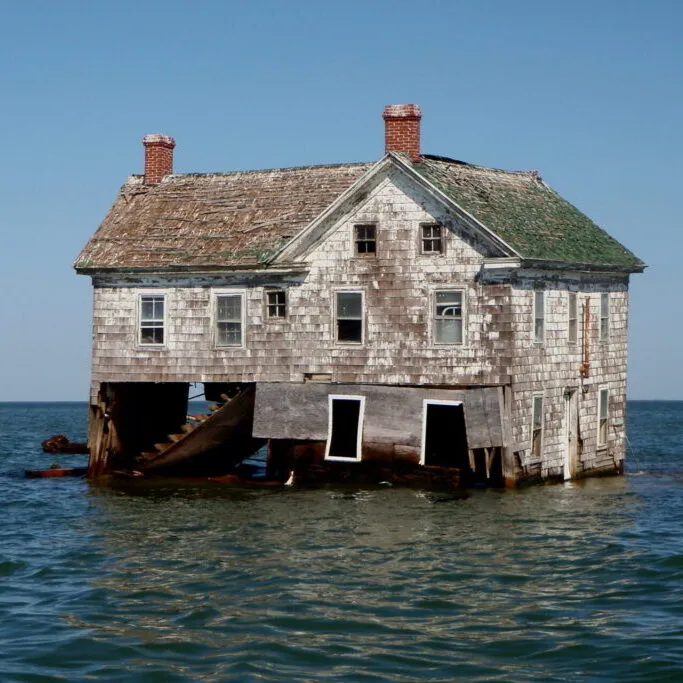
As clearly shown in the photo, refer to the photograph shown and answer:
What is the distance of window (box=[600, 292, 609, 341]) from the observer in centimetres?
3744

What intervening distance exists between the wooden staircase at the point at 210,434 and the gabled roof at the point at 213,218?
12.4 ft

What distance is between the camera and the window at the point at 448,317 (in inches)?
1304

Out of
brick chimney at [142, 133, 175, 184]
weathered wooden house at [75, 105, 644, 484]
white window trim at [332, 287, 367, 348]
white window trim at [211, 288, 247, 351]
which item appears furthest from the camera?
brick chimney at [142, 133, 175, 184]

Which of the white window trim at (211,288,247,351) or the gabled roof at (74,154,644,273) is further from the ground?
the gabled roof at (74,154,644,273)

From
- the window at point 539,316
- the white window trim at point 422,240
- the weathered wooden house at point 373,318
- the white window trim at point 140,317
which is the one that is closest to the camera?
the weathered wooden house at point 373,318

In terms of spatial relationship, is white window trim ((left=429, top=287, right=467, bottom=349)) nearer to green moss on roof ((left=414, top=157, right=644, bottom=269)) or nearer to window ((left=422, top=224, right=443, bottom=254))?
window ((left=422, top=224, right=443, bottom=254))

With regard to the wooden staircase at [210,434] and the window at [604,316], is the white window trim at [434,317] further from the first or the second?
the window at [604,316]

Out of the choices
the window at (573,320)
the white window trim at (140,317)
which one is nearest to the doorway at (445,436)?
the window at (573,320)

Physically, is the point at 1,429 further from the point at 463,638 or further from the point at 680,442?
the point at 463,638

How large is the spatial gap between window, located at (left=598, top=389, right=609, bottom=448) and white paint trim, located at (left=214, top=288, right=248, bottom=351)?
33.8ft

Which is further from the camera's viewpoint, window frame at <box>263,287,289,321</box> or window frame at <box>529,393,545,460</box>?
window frame at <box>263,287,289,321</box>

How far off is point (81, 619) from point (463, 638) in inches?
221

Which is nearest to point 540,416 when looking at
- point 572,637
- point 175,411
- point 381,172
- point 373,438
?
point 373,438

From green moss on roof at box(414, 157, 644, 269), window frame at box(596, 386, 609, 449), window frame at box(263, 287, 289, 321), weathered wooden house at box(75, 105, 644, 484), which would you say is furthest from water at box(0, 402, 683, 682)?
green moss on roof at box(414, 157, 644, 269)
